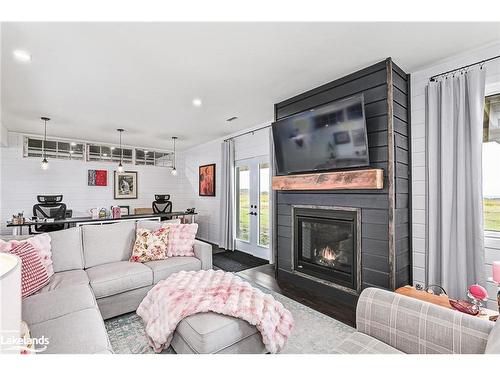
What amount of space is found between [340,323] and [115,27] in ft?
10.3

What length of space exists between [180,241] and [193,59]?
6.91 ft

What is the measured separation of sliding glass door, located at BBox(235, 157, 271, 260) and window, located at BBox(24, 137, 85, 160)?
385 centimetres

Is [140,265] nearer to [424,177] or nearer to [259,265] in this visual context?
[259,265]

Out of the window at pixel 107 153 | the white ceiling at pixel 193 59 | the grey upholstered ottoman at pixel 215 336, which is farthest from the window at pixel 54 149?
the grey upholstered ottoman at pixel 215 336

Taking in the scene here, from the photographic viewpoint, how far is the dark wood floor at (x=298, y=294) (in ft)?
8.13

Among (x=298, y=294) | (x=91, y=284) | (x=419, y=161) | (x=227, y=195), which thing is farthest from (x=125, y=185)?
(x=419, y=161)

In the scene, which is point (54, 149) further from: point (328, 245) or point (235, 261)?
point (328, 245)

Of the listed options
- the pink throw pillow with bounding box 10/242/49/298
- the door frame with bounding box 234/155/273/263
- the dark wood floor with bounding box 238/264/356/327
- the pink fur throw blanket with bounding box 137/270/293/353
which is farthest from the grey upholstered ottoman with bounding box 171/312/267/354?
the door frame with bounding box 234/155/273/263

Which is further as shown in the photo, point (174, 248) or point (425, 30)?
point (174, 248)

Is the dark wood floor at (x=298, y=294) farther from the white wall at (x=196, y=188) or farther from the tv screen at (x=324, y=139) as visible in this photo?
the white wall at (x=196, y=188)

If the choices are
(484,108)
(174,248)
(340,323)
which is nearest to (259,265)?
(174,248)
